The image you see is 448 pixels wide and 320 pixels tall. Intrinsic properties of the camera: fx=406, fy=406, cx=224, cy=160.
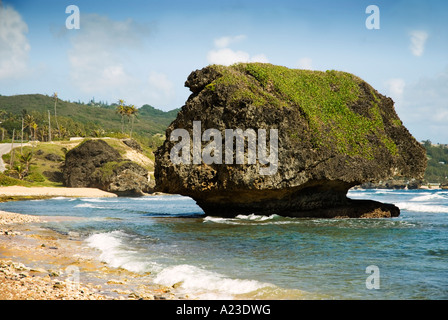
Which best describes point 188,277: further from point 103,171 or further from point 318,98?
point 103,171

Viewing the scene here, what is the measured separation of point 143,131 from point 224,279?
18717 centimetres

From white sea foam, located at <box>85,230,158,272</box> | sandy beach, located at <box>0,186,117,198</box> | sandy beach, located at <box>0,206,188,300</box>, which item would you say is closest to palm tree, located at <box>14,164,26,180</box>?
sandy beach, located at <box>0,186,117,198</box>

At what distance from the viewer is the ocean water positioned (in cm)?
902

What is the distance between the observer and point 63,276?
9883mm

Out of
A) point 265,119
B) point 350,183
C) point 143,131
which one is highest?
point 143,131

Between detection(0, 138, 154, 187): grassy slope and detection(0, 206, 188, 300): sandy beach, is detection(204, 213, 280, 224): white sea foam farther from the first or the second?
detection(0, 138, 154, 187): grassy slope

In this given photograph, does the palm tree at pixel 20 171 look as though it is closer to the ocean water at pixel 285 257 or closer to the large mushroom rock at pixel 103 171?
the large mushroom rock at pixel 103 171

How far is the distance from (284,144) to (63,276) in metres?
15.5

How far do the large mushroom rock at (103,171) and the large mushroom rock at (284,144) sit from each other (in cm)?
4151

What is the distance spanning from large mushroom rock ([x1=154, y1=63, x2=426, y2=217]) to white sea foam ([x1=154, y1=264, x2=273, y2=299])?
496 inches

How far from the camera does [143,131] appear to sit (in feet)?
630

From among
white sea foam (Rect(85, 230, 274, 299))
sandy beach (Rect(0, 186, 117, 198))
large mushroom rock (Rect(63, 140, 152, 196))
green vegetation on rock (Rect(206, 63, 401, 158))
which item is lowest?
sandy beach (Rect(0, 186, 117, 198))
